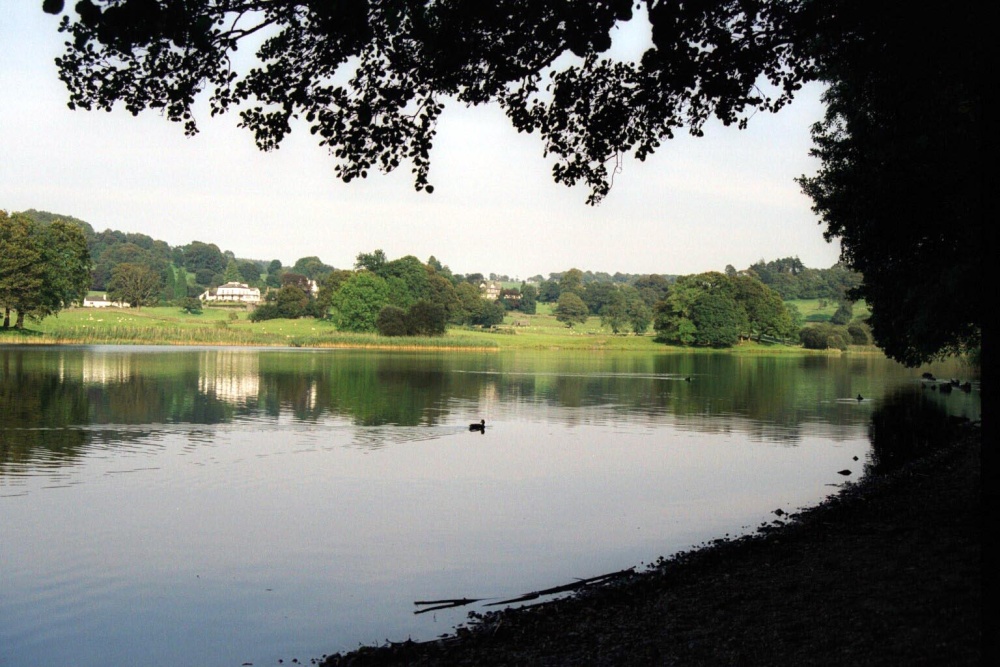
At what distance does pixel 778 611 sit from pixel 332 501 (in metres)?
12.6

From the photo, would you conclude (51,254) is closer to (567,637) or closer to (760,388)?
(760,388)

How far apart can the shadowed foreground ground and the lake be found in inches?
60.2

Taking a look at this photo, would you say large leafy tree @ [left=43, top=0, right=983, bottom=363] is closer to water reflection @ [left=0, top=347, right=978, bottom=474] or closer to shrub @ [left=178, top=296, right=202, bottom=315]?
water reflection @ [left=0, top=347, right=978, bottom=474]

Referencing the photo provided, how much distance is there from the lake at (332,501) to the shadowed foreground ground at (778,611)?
1.53 meters

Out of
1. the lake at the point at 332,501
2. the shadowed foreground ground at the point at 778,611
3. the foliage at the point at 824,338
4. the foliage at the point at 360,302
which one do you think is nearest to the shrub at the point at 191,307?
the foliage at the point at 360,302

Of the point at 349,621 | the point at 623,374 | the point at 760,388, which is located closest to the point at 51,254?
the point at 623,374

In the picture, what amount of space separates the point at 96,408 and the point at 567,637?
33358 millimetres

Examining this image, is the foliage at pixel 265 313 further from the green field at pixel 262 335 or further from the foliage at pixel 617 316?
the foliage at pixel 617 316

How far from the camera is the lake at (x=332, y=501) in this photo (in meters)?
12.8

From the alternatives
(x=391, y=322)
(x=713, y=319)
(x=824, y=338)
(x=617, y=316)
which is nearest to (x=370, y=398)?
(x=391, y=322)

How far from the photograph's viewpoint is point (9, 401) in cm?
3962

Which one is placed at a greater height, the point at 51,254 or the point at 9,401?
the point at 51,254

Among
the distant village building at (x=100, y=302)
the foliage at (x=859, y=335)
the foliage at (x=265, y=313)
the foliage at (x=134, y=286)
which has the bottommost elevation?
the foliage at (x=859, y=335)

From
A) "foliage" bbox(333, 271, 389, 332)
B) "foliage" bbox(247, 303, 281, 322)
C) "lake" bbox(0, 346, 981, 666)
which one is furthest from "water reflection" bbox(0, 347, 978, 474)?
"foliage" bbox(247, 303, 281, 322)
